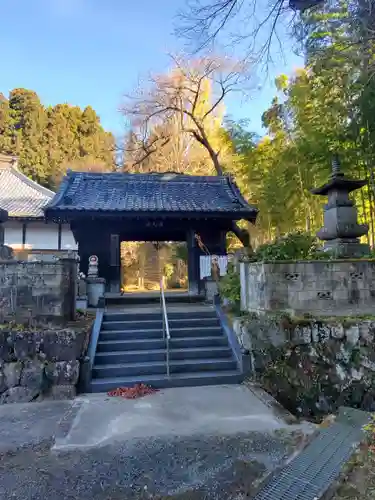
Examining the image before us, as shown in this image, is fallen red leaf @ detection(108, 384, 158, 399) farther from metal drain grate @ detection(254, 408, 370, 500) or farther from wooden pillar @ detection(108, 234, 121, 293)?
wooden pillar @ detection(108, 234, 121, 293)

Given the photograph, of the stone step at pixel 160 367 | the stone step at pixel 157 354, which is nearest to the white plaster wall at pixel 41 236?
the stone step at pixel 157 354

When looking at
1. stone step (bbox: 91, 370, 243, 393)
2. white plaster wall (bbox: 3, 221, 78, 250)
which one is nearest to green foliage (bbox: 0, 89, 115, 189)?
white plaster wall (bbox: 3, 221, 78, 250)

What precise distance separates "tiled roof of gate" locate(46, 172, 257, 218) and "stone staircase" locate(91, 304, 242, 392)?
347cm

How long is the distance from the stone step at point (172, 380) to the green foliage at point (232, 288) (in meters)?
1.79

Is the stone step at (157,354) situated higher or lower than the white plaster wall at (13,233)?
lower

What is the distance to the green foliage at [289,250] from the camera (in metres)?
6.64

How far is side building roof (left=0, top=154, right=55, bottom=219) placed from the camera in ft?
52.1

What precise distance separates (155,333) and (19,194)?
15.1 m

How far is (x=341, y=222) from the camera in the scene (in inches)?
294

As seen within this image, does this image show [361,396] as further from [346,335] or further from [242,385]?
[242,385]

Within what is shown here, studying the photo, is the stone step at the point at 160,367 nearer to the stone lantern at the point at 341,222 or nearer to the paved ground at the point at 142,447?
the paved ground at the point at 142,447

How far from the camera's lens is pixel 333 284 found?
20.1ft

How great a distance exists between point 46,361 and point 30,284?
1.29m

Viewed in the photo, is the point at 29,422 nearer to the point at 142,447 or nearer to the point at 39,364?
the point at 39,364
